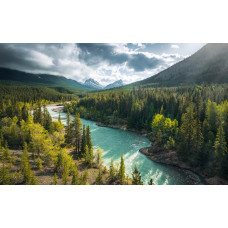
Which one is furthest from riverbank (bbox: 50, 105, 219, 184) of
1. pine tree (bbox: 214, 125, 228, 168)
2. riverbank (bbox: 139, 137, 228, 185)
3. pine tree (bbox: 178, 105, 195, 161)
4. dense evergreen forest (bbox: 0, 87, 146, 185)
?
dense evergreen forest (bbox: 0, 87, 146, 185)

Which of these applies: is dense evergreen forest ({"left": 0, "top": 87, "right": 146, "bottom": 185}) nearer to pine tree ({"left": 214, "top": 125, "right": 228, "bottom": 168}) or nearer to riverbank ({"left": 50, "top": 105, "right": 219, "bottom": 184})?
riverbank ({"left": 50, "top": 105, "right": 219, "bottom": 184})

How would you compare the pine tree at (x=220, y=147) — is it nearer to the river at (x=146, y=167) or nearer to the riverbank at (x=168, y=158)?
the riverbank at (x=168, y=158)

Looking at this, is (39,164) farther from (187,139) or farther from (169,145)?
(169,145)

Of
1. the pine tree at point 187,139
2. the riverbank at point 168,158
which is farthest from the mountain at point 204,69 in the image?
the riverbank at point 168,158

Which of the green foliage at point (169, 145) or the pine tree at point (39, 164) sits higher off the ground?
the pine tree at point (39, 164)

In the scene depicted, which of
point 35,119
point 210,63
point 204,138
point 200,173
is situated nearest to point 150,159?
point 200,173

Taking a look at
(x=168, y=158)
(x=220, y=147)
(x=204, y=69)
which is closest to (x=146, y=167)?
(x=168, y=158)

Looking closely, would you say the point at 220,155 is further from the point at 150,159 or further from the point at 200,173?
the point at 150,159

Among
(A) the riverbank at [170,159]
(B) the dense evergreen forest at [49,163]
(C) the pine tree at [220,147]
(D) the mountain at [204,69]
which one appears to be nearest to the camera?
(B) the dense evergreen forest at [49,163]

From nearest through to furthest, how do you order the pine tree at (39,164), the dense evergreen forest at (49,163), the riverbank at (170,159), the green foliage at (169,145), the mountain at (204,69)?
the dense evergreen forest at (49,163) → the pine tree at (39,164) → the riverbank at (170,159) → the green foliage at (169,145) → the mountain at (204,69)
